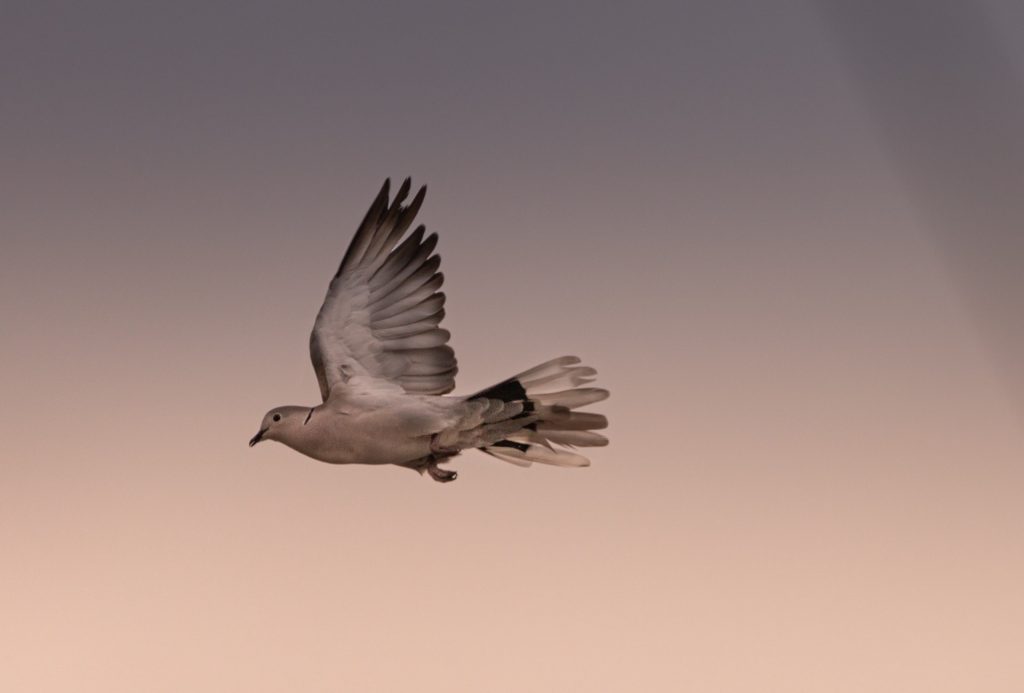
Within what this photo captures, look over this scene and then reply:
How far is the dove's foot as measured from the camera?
11.9 feet

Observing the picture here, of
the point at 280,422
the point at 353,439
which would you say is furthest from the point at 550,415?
the point at 280,422

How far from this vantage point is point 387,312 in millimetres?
3814

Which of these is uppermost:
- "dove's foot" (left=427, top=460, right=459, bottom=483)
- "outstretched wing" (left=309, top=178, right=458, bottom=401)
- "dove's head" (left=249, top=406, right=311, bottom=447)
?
"outstretched wing" (left=309, top=178, right=458, bottom=401)

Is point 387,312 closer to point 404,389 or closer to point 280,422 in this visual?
point 404,389

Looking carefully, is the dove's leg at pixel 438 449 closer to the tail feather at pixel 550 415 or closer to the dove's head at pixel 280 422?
the tail feather at pixel 550 415

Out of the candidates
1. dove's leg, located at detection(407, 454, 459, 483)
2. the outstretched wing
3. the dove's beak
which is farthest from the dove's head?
dove's leg, located at detection(407, 454, 459, 483)

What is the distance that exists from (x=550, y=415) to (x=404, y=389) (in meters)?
0.44

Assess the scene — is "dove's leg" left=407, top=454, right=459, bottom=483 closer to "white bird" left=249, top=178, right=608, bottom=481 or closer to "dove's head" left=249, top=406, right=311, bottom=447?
"white bird" left=249, top=178, right=608, bottom=481

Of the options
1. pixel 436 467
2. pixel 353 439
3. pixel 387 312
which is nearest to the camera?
pixel 353 439

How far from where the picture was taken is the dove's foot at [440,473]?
11.9 ft

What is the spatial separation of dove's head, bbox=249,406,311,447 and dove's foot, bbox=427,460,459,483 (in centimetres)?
39

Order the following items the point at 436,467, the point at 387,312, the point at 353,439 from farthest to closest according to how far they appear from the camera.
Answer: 1. the point at 387,312
2. the point at 436,467
3. the point at 353,439

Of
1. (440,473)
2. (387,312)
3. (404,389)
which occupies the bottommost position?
(440,473)

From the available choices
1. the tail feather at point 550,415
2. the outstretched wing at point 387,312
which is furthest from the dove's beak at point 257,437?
the tail feather at point 550,415
